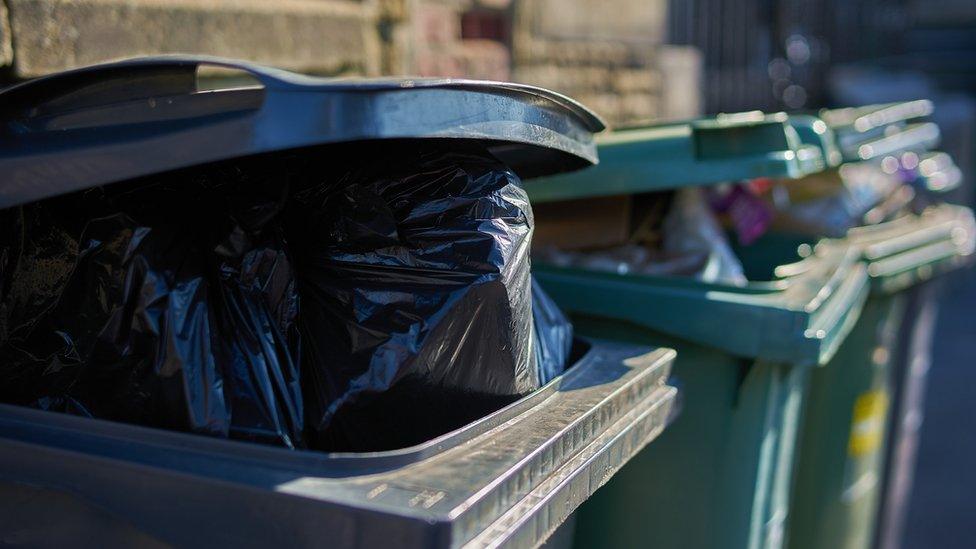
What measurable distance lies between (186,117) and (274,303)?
329mm

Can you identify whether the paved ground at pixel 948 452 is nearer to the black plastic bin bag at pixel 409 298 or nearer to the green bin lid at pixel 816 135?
the green bin lid at pixel 816 135

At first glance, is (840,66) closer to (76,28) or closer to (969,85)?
(969,85)

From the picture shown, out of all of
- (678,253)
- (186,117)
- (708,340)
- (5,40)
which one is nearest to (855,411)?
(678,253)

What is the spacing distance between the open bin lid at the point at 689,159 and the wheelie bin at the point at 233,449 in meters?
0.91

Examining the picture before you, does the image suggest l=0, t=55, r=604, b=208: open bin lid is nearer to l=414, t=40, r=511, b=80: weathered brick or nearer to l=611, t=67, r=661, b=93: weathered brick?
l=414, t=40, r=511, b=80: weathered brick

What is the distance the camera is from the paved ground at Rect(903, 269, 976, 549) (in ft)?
13.9

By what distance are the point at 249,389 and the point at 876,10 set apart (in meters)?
11.3

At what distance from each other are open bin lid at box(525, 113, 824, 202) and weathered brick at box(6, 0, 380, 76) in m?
1.20

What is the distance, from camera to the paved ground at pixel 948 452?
4238 millimetres

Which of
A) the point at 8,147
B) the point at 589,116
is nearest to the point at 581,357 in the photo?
the point at 589,116

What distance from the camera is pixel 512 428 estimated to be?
1.44 m

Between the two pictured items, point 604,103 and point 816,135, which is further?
point 604,103

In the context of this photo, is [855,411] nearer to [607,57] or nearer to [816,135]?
[816,135]

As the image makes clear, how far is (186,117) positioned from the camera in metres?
1.28
